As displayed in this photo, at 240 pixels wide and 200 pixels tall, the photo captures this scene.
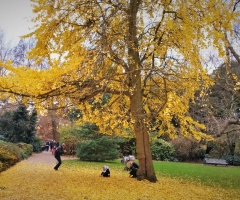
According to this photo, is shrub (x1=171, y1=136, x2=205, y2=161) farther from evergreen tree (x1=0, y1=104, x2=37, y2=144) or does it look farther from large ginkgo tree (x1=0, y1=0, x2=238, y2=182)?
evergreen tree (x1=0, y1=104, x2=37, y2=144)

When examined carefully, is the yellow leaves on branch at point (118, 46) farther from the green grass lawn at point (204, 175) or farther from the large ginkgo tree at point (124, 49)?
the green grass lawn at point (204, 175)

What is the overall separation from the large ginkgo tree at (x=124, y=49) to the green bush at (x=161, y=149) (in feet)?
41.1

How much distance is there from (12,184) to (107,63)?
227 inches

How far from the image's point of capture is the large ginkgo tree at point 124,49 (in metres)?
7.26

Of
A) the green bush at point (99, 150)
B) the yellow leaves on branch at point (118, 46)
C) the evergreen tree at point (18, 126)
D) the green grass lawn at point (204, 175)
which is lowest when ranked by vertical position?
the green grass lawn at point (204, 175)

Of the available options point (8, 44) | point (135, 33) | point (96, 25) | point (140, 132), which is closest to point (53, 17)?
point (96, 25)

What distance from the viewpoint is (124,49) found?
898 centimetres

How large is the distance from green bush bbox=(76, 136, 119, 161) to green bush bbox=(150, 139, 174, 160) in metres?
5.97

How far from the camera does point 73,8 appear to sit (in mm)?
9125

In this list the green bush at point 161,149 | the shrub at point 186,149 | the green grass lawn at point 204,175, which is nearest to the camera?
the green grass lawn at point 204,175

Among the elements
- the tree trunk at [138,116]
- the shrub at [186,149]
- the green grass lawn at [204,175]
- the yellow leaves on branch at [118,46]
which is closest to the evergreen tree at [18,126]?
the green grass lawn at [204,175]

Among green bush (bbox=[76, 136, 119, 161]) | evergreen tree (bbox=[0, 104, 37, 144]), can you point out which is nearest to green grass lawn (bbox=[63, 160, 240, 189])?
green bush (bbox=[76, 136, 119, 161])

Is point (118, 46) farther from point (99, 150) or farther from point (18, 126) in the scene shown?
point (18, 126)

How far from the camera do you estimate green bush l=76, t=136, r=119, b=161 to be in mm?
17469
